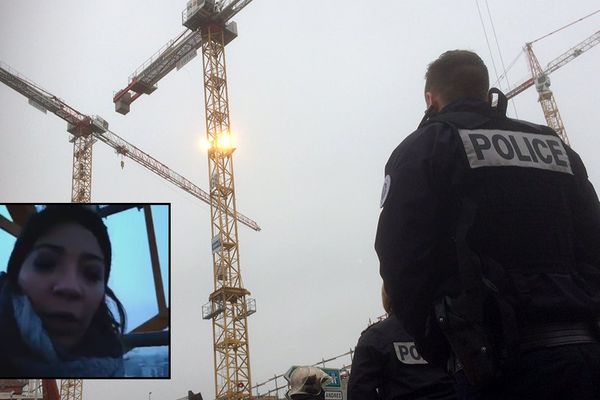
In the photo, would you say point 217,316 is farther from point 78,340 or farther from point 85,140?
point 78,340

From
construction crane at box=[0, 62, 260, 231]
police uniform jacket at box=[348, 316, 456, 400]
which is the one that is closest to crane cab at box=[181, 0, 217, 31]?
construction crane at box=[0, 62, 260, 231]

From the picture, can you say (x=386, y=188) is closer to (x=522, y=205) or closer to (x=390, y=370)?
(x=522, y=205)

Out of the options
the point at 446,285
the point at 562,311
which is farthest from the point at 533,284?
the point at 446,285

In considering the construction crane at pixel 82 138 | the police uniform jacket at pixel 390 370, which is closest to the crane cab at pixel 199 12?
the construction crane at pixel 82 138

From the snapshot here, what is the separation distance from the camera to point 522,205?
1.78 metres

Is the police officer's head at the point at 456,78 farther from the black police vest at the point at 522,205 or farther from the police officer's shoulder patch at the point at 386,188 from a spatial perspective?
the police officer's shoulder patch at the point at 386,188

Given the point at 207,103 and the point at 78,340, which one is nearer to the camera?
the point at 78,340

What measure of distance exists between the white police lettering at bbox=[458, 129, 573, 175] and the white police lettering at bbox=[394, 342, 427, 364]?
149cm

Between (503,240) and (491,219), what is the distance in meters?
0.07

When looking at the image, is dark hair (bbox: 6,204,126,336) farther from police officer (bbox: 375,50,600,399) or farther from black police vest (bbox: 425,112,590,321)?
black police vest (bbox: 425,112,590,321)

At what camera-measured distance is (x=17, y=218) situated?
2.48m

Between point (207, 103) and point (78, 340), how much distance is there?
3444cm

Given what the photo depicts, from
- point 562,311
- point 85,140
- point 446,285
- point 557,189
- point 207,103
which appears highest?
point 85,140

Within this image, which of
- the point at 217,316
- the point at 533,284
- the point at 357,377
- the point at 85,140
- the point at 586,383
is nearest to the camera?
the point at 586,383
